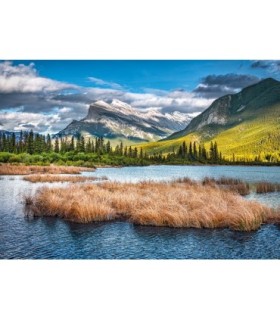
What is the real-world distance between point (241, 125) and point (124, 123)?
2.43 metres

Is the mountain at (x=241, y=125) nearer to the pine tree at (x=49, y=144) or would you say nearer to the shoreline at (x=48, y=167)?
the shoreline at (x=48, y=167)

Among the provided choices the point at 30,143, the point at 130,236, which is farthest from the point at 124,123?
the point at 130,236

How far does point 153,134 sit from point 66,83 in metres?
2.03

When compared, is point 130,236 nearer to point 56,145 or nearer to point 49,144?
point 56,145

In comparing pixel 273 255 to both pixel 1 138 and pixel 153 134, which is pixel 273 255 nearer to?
pixel 153 134

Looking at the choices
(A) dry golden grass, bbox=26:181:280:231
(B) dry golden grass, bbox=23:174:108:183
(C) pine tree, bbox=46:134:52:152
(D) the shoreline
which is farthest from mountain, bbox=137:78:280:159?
(C) pine tree, bbox=46:134:52:152

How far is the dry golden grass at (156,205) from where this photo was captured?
27.9ft

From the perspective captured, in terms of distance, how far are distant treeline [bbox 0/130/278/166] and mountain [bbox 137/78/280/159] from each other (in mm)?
161

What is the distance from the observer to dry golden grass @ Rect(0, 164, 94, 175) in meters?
8.58

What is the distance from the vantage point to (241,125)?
8.95m

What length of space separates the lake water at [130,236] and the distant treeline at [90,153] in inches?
7.6

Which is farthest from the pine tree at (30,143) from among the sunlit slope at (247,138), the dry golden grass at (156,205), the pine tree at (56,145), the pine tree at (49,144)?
the sunlit slope at (247,138)

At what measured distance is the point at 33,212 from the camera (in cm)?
888
